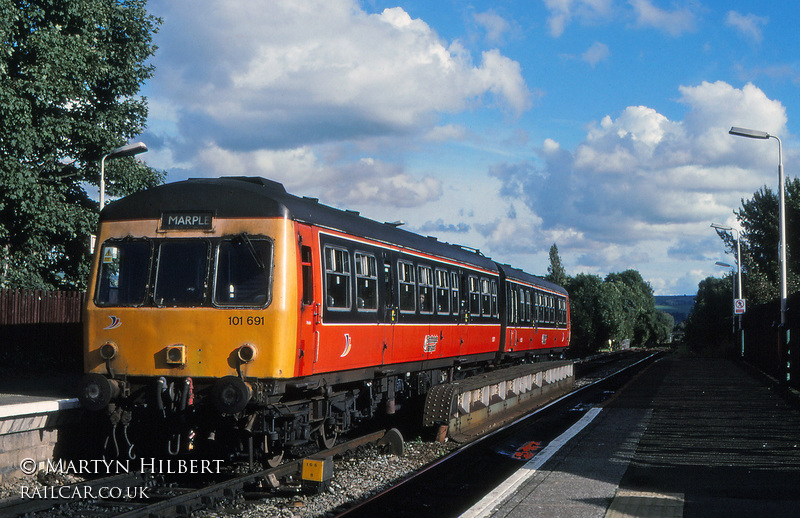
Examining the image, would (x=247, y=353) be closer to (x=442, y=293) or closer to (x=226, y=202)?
(x=226, y=202)

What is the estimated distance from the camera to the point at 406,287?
44.3 feet

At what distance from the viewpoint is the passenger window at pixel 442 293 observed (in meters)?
15.3

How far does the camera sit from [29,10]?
22.1m

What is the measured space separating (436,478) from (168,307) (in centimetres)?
383

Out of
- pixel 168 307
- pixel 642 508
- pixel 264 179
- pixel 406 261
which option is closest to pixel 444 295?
pixel 406 261

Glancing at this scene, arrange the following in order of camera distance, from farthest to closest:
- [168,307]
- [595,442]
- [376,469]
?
[595,442], [376,469], [168,307]

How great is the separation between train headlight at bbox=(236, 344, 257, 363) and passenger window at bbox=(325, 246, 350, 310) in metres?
1.44

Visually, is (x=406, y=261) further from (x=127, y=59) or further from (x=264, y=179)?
(x=127, y=59)

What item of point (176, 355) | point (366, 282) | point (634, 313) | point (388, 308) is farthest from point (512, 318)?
point (634, 313)

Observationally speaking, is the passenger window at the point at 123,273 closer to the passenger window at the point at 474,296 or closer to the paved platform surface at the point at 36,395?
the paved platform surface at the point at 36,395

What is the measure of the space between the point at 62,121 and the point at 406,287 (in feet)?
40.3

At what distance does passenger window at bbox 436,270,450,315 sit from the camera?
1527cm

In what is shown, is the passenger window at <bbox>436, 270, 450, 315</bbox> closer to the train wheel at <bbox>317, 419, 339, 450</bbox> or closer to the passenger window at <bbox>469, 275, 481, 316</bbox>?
the passenger window at <bbox>469, 275, 481, 316</bbox>

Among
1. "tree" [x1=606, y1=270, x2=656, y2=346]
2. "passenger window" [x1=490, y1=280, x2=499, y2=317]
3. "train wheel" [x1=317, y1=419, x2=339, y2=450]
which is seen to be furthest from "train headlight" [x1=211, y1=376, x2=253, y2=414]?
"tree" [x1=606, y1=270, x2=656, y2=346]
